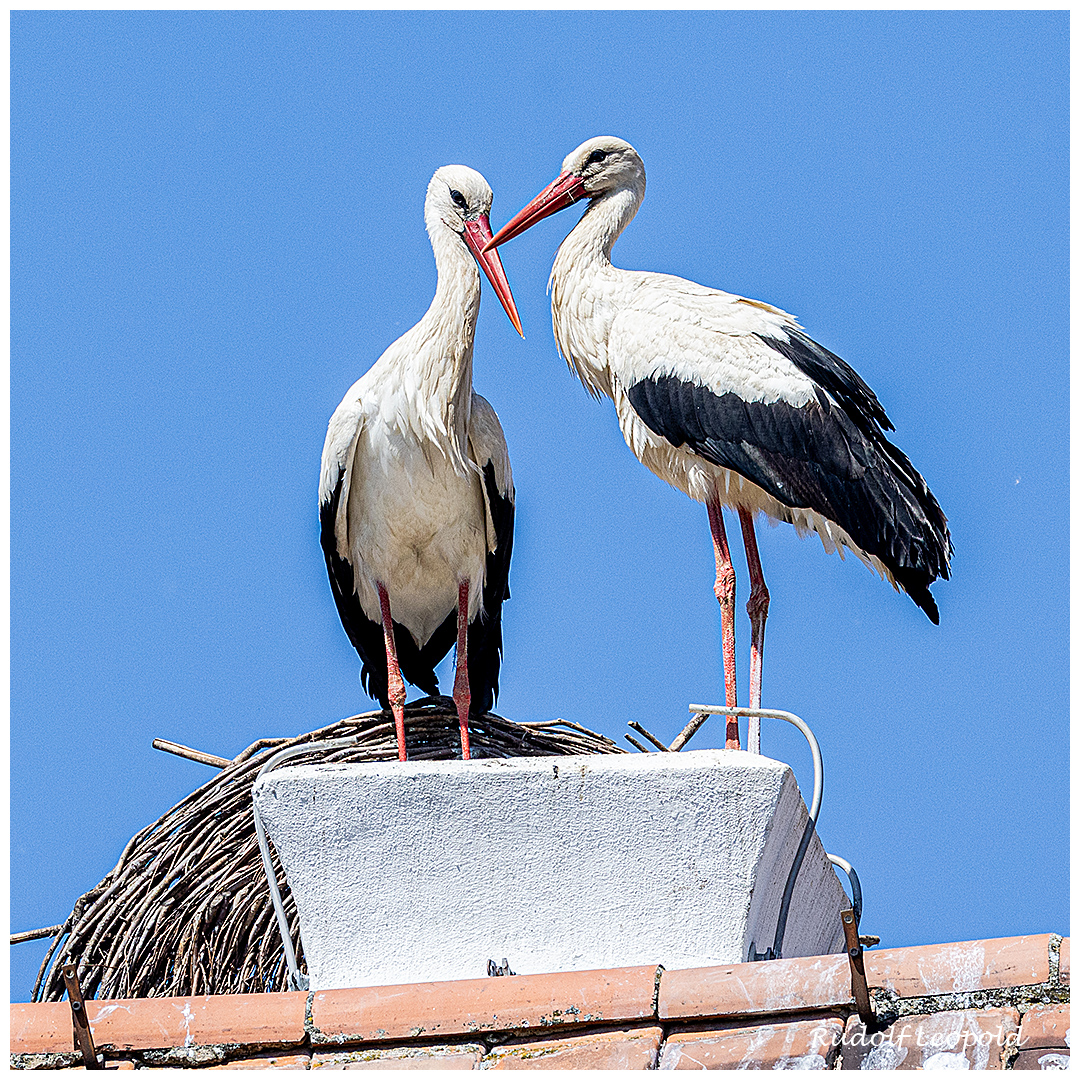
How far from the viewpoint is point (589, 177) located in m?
6.04

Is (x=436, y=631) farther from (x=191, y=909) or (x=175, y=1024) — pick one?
(x=175, y=1024)

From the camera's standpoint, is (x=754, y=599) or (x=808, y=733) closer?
(x=808, y=733)

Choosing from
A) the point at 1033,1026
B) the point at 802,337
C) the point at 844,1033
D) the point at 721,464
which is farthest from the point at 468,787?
the point at 802,337

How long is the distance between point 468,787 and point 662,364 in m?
2.20

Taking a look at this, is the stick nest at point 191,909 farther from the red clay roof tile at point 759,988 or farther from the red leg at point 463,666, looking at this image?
the red clay roof tile at point 759,988

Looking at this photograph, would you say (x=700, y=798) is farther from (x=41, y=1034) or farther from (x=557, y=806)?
(x=41, y=1034)

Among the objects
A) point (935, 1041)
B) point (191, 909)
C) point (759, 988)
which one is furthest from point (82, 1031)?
point (191, 909)

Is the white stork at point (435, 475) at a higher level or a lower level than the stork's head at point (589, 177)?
lower

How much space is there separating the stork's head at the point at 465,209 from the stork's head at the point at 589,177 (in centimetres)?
15

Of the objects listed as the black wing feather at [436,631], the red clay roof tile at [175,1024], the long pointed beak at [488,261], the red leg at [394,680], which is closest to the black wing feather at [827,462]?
the long pointed beak at [488,261]

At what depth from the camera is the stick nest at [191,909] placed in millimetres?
5504

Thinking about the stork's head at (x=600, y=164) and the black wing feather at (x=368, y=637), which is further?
the black wing feather at (x=368, y=637)

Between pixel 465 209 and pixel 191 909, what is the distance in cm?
269

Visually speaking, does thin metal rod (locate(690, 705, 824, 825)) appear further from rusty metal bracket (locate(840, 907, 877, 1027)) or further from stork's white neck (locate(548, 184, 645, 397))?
stork's white neck (locate(548, 184, 645, 397))
